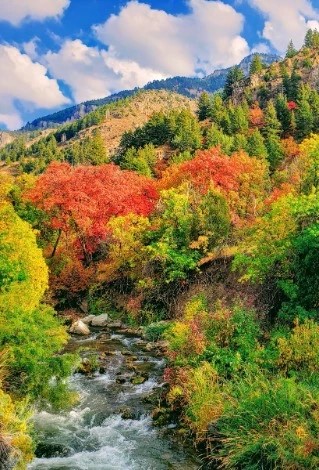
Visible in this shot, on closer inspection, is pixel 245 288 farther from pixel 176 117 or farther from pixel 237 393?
pixel 176 117

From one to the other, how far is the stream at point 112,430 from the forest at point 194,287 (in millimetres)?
821

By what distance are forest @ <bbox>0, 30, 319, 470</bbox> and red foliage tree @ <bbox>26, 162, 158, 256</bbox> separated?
12 centimetres

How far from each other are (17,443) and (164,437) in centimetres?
551

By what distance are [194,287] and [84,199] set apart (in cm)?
1289

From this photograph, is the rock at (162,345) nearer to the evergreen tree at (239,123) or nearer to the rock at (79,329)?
the rock at (79,329)

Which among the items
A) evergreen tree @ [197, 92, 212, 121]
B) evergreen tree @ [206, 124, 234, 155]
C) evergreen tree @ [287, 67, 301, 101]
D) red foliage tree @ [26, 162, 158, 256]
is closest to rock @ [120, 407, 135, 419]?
red foliage tree @ [26, 162, 158, 256]

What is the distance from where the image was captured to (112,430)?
16156mm

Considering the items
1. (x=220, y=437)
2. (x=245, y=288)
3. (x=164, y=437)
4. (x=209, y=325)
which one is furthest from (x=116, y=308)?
(x=220, y=437)

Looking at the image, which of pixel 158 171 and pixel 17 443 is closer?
pixel 17 443

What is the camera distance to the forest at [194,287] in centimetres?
1257

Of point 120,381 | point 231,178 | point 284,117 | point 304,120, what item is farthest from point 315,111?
point 120,381

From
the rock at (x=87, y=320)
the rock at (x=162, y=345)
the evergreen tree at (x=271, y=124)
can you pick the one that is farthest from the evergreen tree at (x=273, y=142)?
the rock at (x=162, y=345)

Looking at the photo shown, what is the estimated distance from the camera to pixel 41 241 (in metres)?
40.0

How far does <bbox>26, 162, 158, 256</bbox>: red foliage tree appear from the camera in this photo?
37.2 metres
